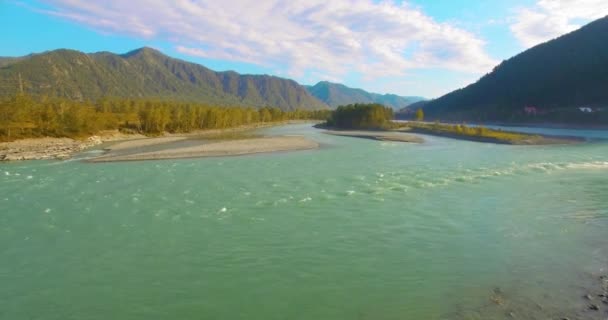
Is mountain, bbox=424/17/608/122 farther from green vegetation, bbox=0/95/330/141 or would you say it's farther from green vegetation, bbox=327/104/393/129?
green vegetation, bbox=0/95/330/141

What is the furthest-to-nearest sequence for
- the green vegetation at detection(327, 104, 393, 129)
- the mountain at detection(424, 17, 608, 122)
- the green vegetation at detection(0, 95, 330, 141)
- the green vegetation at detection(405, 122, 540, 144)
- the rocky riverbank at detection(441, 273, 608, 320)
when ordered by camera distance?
the mountain at detection(424, 17, 608, 122), the green vegetation at detection(327, 104, 393, 129), the green vegetation at detection(405, 122, 540, 144), the green vegetation at detection(0, 95, 330, 141), the rocky riverbank at detection(441, 273, 608, 320)

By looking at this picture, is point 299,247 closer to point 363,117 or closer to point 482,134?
point 482,134

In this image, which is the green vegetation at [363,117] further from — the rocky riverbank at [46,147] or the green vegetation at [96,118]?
the rocky riverbank at [46,147]

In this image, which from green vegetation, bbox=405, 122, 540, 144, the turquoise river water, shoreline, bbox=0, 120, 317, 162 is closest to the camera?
the turquoise river water

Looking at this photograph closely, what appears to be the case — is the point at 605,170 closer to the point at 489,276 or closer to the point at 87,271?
the point at 489,276

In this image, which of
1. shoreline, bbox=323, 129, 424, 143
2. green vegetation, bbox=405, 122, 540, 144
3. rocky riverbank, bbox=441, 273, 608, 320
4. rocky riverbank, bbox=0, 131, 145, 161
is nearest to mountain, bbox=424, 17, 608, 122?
green vegetation, bbox=405, 122, 540, 144

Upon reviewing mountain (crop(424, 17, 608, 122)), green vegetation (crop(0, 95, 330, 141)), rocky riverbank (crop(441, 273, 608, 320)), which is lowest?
rocky riverbank (crop(441, 273, 608, 320))
